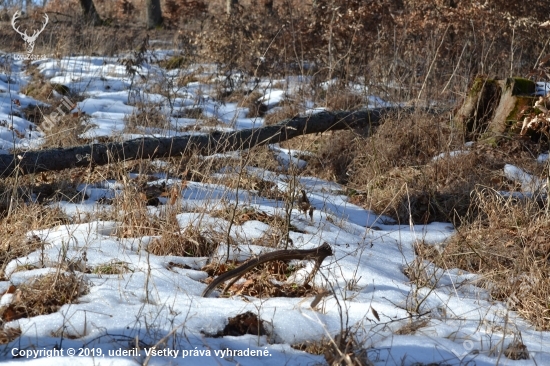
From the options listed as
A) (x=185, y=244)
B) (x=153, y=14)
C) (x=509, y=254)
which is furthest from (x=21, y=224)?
(x=153, y=14)

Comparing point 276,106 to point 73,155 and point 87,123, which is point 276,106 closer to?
point 87,123

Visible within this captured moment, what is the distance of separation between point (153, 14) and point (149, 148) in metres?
12.7

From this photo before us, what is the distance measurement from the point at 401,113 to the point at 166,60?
6.23 metres

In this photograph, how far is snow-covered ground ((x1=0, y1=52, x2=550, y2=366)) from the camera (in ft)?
8.19

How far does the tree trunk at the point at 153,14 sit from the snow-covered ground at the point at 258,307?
13.0 metres

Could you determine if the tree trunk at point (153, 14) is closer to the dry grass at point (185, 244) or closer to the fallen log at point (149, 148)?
the fallen log at point (149, 148)

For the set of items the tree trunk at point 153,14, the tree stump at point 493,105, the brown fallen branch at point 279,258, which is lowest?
the brown fallen branch at point 279,258

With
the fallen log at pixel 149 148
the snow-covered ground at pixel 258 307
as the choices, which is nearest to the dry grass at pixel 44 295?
the snow-covered ground at pixel 258 307

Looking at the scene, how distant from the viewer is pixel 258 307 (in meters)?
2.88

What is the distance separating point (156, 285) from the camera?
3.08 meters

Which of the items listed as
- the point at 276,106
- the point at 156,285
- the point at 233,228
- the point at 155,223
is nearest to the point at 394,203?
the point at 233,228

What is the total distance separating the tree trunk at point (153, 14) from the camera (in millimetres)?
16609

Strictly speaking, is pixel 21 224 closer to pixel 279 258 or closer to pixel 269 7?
pixel 279 258

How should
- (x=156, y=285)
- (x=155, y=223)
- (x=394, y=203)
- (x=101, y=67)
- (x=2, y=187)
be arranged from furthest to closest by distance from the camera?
(x=101, y=67) < (x=394, y=203) < (x=2, y=187) < (x=155, y=223) < (x=156, y=285)
